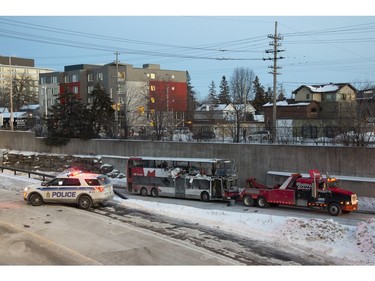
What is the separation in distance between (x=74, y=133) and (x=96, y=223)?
33.7m

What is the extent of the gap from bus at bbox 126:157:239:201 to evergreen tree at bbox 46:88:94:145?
17.3m

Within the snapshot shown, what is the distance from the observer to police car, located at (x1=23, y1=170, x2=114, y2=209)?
70.2 feet

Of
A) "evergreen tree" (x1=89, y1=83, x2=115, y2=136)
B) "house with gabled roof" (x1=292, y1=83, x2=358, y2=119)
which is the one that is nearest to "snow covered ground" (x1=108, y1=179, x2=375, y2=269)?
"evergreen tree" (x1=89, y1=83, x2=115, y2=136)

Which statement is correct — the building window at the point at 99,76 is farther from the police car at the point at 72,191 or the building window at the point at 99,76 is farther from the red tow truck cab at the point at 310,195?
the police car at the point at 72,191

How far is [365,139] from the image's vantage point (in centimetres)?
3397

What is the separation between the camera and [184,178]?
1235 inches

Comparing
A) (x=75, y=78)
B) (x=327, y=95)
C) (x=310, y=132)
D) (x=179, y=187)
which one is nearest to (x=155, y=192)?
(x=179, y=187)

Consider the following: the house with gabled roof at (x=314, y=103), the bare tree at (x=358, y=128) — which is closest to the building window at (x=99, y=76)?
the house with gabled roof at (x=314, y=103)

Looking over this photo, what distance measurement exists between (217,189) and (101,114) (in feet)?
85.4

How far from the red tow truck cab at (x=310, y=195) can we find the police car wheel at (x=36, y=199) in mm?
13896

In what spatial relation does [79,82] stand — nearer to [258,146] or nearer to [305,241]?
[258,146]

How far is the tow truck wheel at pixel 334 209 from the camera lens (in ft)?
82.1

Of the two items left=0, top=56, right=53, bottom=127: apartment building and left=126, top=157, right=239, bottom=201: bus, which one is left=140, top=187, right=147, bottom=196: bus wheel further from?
left=0, top=56, right=53, bottom=127: apartment building

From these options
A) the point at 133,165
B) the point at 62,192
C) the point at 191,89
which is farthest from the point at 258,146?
the point at 191,89
